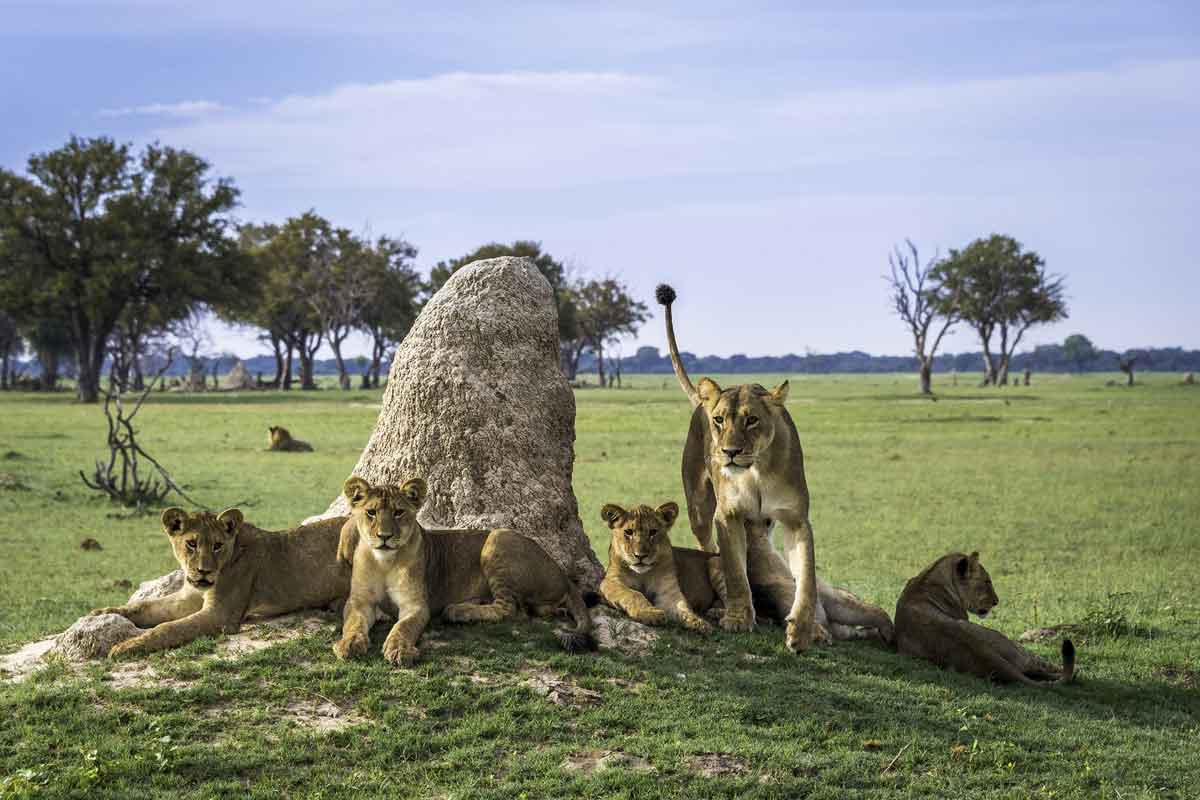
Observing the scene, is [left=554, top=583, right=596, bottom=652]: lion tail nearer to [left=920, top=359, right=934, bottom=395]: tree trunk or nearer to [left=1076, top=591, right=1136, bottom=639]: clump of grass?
[left=1076, top=591, right=1136, bottom=639]: clump of grass

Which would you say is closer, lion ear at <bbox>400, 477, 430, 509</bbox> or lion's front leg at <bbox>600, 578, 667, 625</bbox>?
lion ear at <bbox>400, 477, 430, 509</bbox>

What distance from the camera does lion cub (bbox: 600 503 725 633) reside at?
7.93m

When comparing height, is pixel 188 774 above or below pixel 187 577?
below

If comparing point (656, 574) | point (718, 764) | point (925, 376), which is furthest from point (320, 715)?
point (925, 376)

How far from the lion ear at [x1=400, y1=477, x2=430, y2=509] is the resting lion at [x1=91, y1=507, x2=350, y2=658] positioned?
80 centimetres

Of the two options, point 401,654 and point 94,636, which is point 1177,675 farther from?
point 94,636

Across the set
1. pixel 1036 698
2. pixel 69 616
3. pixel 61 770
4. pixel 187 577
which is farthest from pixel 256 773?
pixel 69 616

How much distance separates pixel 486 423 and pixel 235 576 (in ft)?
7.02

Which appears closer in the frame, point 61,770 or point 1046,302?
point 61,770

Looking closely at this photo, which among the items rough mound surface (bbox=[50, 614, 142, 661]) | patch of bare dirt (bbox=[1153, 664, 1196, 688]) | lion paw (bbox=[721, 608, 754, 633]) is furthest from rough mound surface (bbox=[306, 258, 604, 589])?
patch of bare dirt (bbox=[1153, 664, 1196, 688])

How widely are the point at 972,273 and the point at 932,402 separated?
31892 millimetres

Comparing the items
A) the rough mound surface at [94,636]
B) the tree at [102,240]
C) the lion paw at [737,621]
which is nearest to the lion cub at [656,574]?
the lion paw at [737,621]

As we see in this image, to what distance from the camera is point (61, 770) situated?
19.3 feet

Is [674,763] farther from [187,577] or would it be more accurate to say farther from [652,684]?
[187,577]
